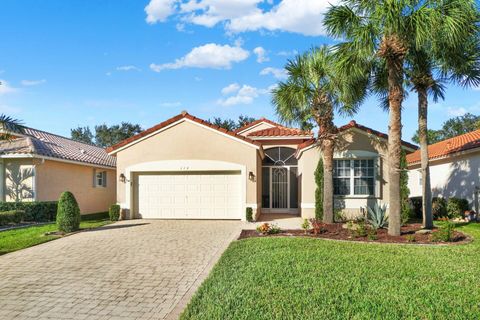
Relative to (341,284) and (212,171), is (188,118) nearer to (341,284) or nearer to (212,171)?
(212,171)

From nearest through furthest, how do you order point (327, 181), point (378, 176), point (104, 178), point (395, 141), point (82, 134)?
1. point (395, 141)
2. point (327, 181)
3. point (378, 176)
4. point (104, 178)
5. point (82, 134)

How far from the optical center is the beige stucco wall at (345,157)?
15.9 m

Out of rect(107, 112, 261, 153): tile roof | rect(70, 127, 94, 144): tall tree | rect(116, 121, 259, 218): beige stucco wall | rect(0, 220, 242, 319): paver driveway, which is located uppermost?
rect(70, 127, 94, 144): tall tree

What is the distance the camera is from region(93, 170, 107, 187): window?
2176 centimetres

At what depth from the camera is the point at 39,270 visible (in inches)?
299

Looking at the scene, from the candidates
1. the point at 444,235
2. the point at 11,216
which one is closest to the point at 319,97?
the point at 444,235

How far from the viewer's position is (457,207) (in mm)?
15328

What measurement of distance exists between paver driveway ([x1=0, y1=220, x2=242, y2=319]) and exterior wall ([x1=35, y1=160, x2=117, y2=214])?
24.5 ft

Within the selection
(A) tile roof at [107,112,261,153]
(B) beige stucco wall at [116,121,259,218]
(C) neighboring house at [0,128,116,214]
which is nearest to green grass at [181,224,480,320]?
(B) beige stucco wall at [116,121,259,218]

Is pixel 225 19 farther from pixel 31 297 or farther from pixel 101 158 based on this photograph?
pixel 101 158

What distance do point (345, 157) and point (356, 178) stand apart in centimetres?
119

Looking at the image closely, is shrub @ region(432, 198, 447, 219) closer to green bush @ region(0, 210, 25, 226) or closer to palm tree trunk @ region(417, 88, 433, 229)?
palm tree trunk @ region(417, 88, 433, 229)

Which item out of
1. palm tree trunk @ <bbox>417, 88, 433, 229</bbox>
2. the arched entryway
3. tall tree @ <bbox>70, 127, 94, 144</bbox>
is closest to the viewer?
palm tree trunk @ <bbox>417, 88, 433, 229</bbox>

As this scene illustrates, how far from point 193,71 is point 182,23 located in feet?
16.0
